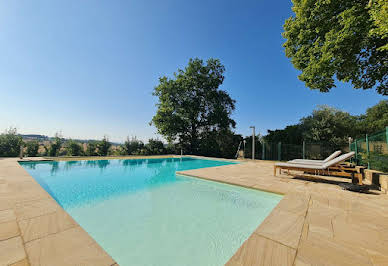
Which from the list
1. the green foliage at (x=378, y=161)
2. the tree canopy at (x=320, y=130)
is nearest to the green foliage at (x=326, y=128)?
the tree canopy at (x=320, y=130)

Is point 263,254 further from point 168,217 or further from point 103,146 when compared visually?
point 103,146

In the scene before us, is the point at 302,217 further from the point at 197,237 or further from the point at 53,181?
the point at 53,181

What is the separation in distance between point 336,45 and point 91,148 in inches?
660

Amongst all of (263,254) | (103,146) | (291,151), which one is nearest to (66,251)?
(263,254)

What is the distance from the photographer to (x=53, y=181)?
5715 mm

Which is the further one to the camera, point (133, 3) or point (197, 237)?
point (133, 3)

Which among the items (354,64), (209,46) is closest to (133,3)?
(209,46)

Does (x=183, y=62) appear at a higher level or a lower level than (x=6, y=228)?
higher

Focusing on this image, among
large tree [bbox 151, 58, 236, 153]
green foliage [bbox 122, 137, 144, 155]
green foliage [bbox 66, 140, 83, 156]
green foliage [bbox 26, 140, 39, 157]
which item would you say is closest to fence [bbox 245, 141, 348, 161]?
large tree [bbox 151, 58, 236, 153]

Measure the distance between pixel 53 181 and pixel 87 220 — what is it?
169 inches

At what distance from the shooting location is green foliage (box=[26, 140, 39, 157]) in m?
11.5

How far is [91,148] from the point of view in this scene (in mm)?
13727

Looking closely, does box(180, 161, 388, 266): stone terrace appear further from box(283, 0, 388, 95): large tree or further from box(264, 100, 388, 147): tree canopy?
box(264, 100, 388, 147): tree canopy

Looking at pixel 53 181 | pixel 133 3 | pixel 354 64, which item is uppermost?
pixel 133 3
